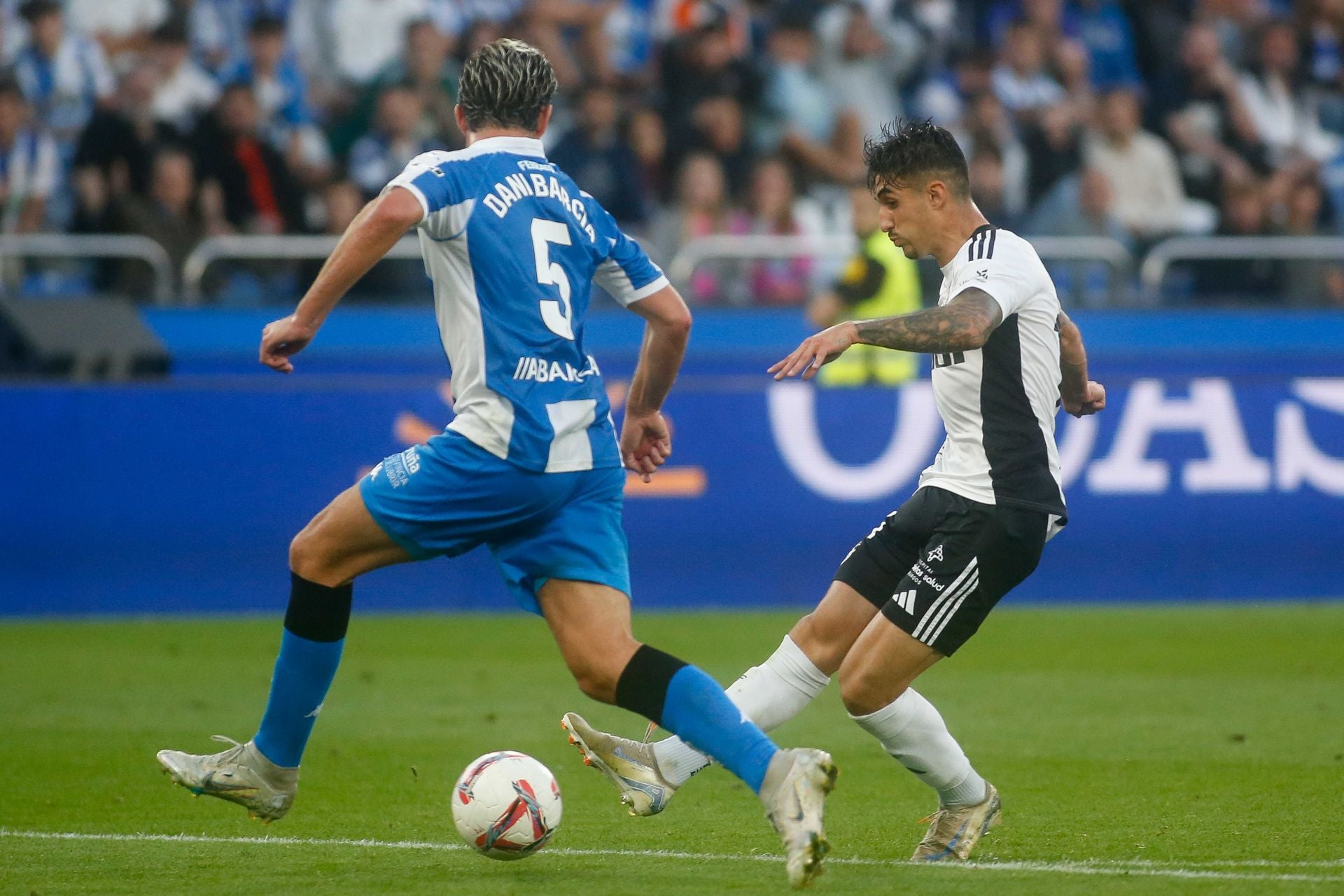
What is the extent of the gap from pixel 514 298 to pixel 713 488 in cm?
728

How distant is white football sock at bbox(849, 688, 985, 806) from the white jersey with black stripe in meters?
0.65

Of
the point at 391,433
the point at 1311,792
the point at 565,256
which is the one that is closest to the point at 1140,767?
the point at 1311,792

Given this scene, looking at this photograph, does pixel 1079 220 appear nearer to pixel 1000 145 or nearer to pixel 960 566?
pixel 1000 145

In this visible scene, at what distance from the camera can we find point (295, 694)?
17.6 ft

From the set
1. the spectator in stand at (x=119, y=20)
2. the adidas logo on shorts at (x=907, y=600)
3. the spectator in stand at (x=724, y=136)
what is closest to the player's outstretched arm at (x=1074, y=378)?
the adidas logo on shorts at (x=907, y=600)

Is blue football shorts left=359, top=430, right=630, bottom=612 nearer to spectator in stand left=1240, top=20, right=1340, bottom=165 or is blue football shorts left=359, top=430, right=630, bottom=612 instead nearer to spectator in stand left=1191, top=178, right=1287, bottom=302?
spectator in stand left=1191, top=178, right=1287, bottom=302

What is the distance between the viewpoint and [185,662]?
9.98 metres

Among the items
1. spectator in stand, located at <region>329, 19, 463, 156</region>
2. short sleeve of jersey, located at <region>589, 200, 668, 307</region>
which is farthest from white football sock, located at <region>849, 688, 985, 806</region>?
spectator in stand, located at <region>329, 19, 463, 156</region>

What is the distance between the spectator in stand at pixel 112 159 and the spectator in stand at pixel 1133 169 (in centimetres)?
730

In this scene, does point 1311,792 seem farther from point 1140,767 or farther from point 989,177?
Answer: point 989,177

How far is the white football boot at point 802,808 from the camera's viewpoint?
4.57 m

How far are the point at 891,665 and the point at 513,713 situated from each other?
3.36 metres

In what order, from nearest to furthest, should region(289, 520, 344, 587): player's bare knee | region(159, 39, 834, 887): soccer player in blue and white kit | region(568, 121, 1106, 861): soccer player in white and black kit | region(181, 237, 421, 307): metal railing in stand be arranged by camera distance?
region(159, 39, 834, 887): soccer player in blue and white kit < region(289, 520, 344, 587): player's bare knee < region(568, 121, 1106, 861): soccer player in white and black kit < region(181, 237, 421, 307): metal railing in stand

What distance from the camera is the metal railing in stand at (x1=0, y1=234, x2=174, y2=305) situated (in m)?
12.8
